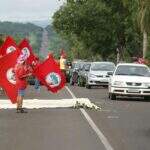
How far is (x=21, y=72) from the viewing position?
78.3 feet

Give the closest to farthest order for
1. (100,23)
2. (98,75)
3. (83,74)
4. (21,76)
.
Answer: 1. (21,76)
2. (98,75)
3. (83,74)
4. (100,23)

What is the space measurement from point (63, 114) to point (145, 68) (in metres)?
10.2

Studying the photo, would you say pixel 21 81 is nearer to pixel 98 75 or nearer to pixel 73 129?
pixel 73 129

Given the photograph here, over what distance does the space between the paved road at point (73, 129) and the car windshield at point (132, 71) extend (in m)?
5.71

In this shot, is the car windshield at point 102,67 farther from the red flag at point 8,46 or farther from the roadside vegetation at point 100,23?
the roadside vegetation at point 100,23

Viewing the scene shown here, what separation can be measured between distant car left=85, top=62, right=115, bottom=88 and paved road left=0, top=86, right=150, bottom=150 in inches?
695

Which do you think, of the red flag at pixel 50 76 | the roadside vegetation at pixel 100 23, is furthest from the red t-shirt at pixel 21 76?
the roadside vegetation at pixel 100 23

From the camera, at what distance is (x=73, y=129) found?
18203 millimetres

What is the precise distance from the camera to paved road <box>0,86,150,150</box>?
1487cm

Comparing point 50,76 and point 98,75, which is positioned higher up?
point 50,76

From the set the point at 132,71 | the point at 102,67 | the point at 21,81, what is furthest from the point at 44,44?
the point at 21,81

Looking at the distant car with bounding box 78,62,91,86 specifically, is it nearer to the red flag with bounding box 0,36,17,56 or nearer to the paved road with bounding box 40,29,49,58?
the red flag with bounding box 0,36,17,56

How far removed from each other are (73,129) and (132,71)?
1420cm

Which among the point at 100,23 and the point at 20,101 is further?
the point at 100,23
